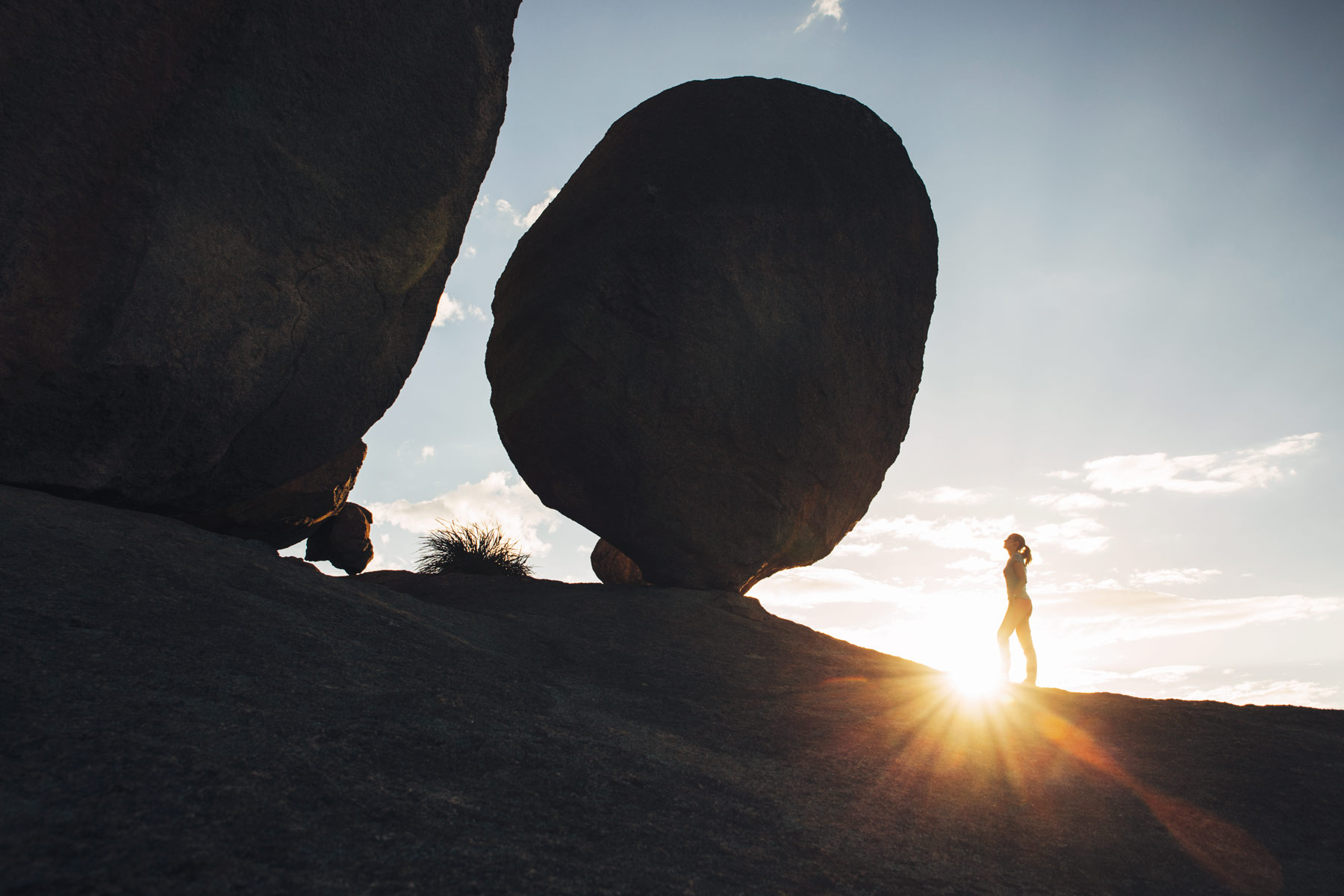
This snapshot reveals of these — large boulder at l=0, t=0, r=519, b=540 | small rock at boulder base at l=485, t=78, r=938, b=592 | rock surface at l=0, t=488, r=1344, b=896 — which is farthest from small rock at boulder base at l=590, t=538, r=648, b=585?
large boulder at l=0, t=0, r=519, b=540

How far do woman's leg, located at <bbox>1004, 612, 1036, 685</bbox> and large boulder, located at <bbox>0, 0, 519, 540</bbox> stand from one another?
21.1 feet

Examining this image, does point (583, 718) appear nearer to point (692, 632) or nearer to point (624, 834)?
point (624, 834)

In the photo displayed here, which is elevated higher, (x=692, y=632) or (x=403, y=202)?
(x=403, y=202)

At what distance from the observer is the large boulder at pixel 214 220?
14.3 feet

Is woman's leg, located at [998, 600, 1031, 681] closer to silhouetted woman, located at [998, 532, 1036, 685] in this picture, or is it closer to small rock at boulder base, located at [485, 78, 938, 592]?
silhouetted woman, located at [998, 532, 1036, 685]

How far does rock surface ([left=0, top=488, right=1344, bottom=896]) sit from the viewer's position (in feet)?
6.28

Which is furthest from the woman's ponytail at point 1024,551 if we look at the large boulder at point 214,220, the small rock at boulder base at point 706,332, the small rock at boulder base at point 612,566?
the large boulder at point 214,220

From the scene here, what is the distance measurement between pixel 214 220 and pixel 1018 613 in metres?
7.56

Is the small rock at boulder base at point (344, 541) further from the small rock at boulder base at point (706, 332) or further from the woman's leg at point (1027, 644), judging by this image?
the woman's leg at point (1027, 644)

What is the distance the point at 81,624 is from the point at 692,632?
4.21 metres

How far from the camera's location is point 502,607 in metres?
6.29

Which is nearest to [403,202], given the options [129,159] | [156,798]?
[129,159]

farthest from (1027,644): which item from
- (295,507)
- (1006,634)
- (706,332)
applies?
(295,507)

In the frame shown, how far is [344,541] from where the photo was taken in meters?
8.36
